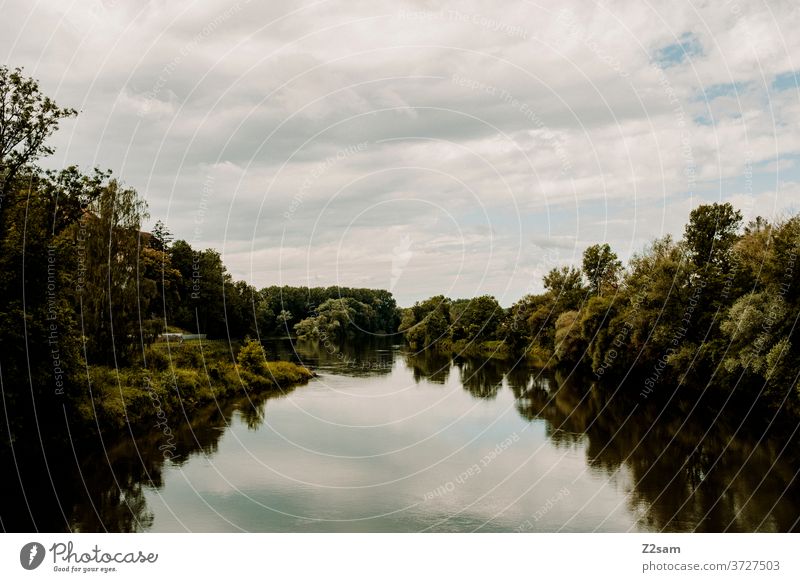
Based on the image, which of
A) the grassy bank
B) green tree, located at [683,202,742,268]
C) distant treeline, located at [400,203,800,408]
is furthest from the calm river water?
green tree, located at [683,202,742,268]

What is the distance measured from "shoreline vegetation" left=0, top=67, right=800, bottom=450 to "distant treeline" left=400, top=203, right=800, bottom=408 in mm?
115

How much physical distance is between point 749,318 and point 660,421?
7693 millimetres

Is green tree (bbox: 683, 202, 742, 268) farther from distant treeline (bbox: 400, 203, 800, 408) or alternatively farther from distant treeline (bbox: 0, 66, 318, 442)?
distant treeline (bbox: 0, 66, 318, 442)

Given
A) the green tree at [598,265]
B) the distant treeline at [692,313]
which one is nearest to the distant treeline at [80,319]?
the distant treeline at [692,313]

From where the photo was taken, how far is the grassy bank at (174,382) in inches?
1187

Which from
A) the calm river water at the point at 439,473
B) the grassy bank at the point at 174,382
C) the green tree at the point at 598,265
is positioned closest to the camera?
the calm river water at the point at 439,473

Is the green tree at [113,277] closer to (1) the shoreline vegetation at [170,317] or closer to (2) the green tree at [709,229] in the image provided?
(1) the shoreline vegetation at [170,317]

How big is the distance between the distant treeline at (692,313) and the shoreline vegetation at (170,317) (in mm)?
115

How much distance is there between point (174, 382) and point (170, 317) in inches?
1114

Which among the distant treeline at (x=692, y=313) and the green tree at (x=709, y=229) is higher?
the green tree at (x=709, y=229)

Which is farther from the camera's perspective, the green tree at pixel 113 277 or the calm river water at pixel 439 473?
the green tree at pixel 113 277

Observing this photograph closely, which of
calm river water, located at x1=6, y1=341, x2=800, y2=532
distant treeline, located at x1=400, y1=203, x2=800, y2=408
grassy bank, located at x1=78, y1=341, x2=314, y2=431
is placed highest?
distant treeline, located at x1=400, y1=203, x2=800, y2=408

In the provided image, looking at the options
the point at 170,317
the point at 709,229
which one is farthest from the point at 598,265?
the point at 170,317

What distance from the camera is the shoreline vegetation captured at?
2262cm
